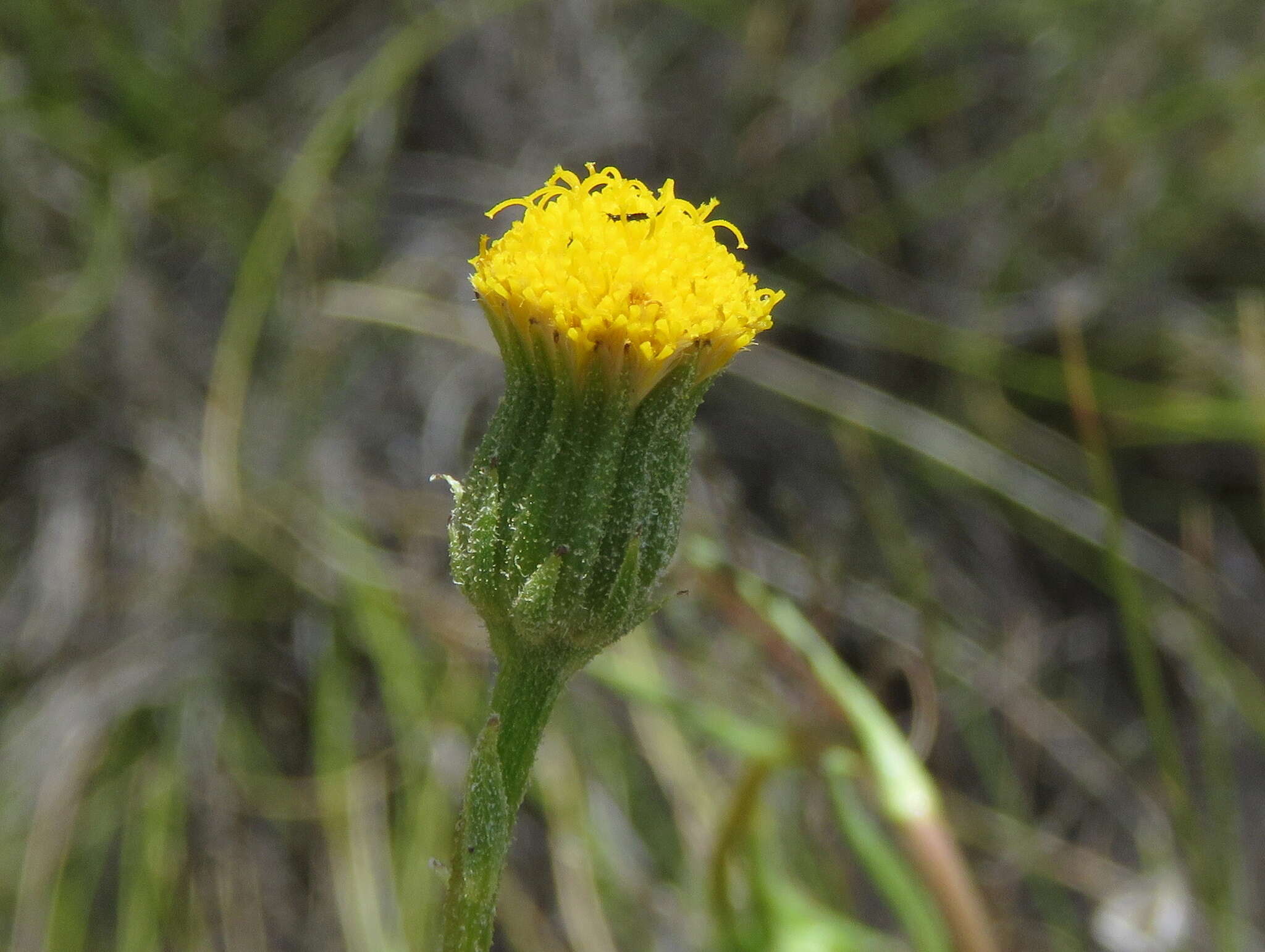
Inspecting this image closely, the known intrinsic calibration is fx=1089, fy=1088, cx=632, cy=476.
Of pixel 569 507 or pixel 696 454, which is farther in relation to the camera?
pixel 696 454

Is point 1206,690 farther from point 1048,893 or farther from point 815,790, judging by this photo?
point 815,790

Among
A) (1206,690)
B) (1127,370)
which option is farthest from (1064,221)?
(1206,690)

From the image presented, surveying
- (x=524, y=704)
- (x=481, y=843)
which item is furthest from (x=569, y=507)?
(x=481, y=843)

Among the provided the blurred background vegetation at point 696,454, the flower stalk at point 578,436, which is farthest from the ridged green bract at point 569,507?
the blurred background vegetation at point 696,454

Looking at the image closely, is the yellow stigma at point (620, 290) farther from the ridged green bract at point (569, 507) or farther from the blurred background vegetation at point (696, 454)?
the blurred background vegetation at point (696, 454)

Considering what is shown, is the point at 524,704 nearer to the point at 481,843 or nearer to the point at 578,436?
the point at 481,843

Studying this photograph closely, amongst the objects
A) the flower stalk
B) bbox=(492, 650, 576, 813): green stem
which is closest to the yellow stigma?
the flower stalk
